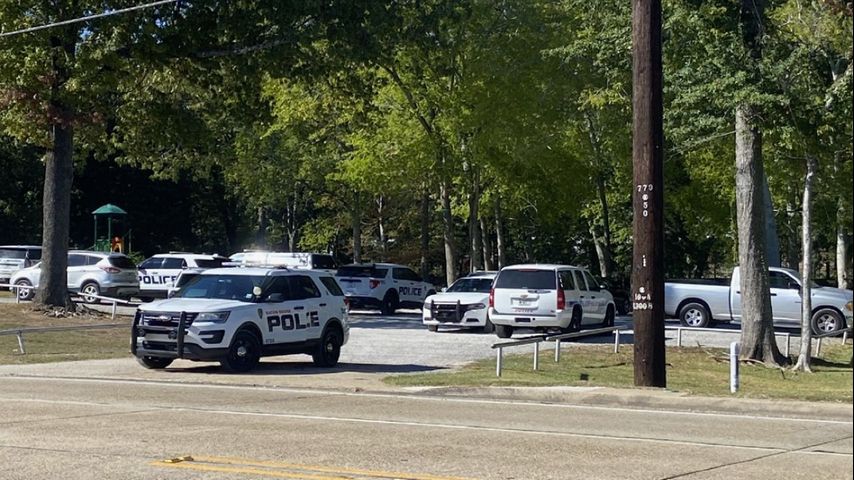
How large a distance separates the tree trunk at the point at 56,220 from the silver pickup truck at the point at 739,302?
17.1 m

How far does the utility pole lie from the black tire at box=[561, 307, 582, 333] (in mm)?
9849

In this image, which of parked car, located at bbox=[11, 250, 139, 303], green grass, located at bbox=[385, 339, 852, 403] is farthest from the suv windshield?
green grass, located at bbox=[385, 339, 852, 403]

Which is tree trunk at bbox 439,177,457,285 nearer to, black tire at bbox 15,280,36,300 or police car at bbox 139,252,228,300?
police car at bbox 139,252,228,300

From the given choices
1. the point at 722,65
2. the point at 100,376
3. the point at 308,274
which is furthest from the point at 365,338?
the point at 722,65

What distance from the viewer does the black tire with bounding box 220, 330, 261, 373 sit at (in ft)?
65.0

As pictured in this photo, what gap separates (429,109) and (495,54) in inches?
145

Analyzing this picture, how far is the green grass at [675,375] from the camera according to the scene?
58.7 feet

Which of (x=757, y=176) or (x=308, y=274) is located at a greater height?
(x=757, y=176)

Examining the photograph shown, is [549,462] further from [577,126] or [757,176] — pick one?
[577,126]

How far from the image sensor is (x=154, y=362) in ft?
68.3

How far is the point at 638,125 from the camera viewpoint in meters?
17.7

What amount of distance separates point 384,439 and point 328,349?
31.9ft

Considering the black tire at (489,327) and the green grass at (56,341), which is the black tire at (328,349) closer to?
the green grass at (56,341)

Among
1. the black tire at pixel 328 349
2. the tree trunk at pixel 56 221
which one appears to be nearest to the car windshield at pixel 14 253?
the tree trunk at pixel 56 221
